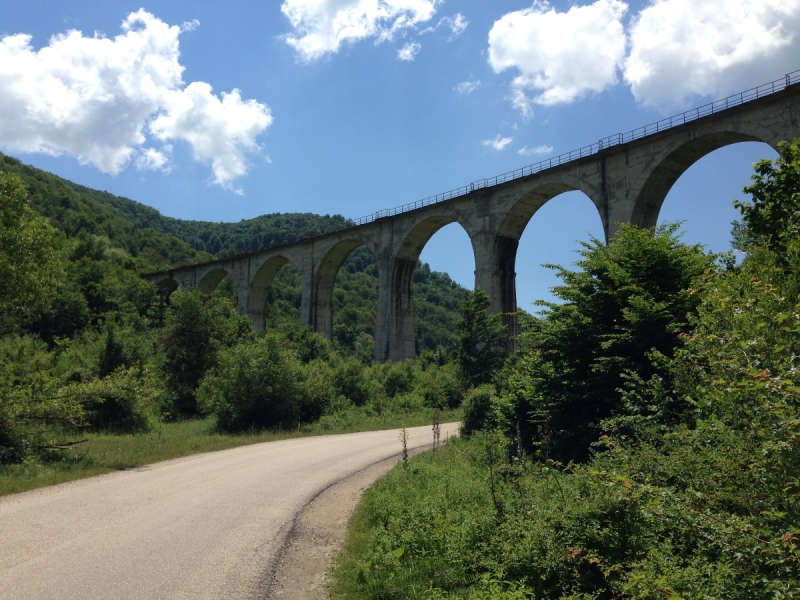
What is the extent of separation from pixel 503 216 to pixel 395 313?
11077mm

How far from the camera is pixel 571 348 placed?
11.4 metres

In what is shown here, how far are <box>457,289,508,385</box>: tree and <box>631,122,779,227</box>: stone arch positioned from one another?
878 centimetres

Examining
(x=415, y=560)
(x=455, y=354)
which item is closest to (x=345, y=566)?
(x=415, y=560)

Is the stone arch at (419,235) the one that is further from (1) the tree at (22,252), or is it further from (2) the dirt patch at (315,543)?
(2) the dirt patch at (315,543)

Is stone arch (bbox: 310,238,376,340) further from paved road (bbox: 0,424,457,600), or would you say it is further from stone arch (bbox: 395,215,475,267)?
paved road (bbox: 0,424,457,600)

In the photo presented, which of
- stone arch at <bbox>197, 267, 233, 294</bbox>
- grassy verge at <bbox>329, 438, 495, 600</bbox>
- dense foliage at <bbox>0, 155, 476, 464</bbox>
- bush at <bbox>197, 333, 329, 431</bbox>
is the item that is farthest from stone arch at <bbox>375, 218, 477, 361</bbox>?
grassy verge at <bbox>329, 438, 495, 600</bbox>

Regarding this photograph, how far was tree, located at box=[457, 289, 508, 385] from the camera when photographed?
104ft

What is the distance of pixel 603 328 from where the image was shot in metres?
11.1

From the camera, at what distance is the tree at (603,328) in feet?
33.4

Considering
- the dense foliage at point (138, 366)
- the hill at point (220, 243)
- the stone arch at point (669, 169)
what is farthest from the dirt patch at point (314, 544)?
the hill at point (220, 243)

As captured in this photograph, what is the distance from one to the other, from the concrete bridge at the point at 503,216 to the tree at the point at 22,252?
22152mm

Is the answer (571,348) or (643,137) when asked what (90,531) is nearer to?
(571,348)

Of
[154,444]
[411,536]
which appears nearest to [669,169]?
[154,444]

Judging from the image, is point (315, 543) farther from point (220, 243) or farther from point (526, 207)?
point (220, 243)
